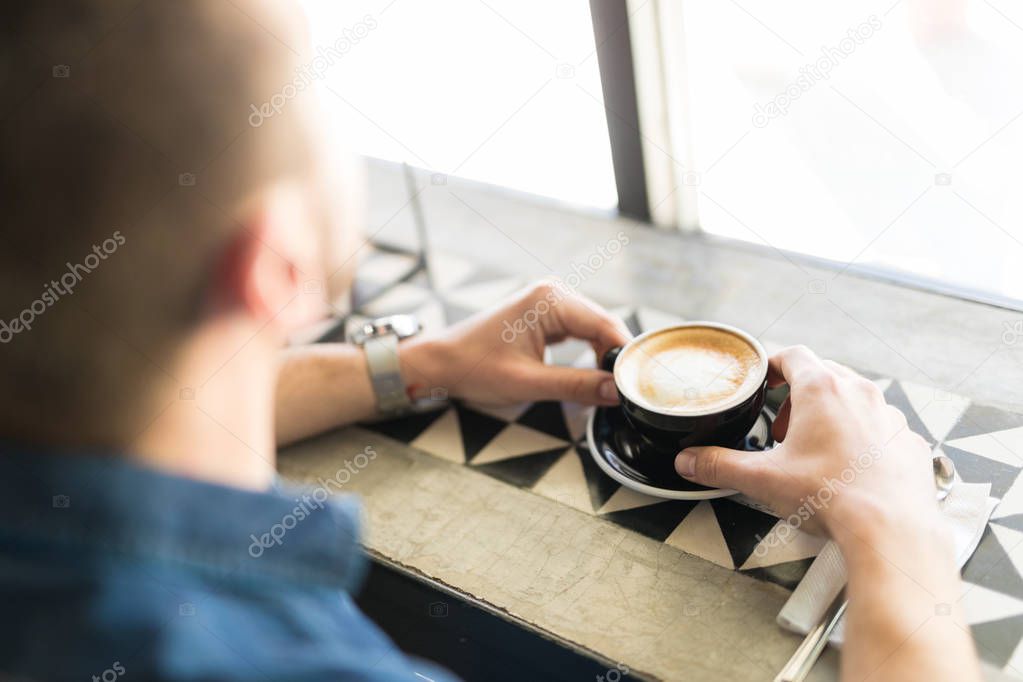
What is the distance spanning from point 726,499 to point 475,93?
124cm

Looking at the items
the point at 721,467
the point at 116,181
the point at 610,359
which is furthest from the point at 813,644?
the point at 116,181

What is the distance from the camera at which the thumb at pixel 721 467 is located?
1.01m

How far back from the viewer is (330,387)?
1290mm

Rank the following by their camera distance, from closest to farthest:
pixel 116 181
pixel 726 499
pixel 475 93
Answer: pixel 116 181, pixel 726 499, pixel 475 93

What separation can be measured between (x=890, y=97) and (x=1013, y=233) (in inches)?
12.4

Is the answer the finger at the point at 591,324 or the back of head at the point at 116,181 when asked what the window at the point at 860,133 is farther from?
the back of head at the point at 116,181

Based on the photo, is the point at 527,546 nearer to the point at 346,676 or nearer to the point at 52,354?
the point at 346,676

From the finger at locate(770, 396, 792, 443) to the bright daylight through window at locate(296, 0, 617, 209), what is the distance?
719mm

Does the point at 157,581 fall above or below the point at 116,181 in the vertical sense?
below

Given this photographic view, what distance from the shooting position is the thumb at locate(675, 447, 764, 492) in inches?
39.9

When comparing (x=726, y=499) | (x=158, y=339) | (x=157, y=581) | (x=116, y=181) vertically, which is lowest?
(x=726, y=499)

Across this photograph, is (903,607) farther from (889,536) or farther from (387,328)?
(387,328)

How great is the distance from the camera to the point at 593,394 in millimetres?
1218

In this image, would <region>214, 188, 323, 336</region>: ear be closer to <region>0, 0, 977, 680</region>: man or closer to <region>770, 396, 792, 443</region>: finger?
<region>0, 0, 977, 680</region>: man
